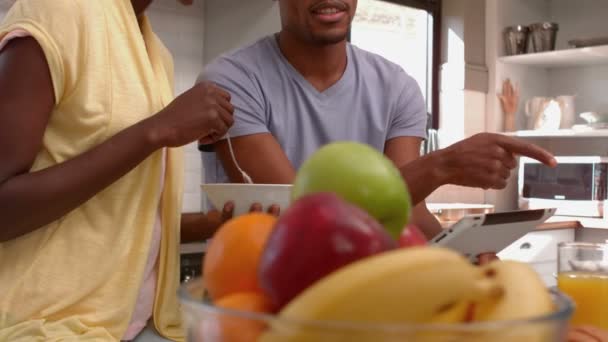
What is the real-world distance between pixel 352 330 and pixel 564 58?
3432mm

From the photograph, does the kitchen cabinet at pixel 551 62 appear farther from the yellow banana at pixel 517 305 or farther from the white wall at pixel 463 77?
the yellow banana at pixel 517 305

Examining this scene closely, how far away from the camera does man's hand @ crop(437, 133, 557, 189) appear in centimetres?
109

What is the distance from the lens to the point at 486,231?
1.06 metres

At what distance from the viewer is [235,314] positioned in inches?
11.9

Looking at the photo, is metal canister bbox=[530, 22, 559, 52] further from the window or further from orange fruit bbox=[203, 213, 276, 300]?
orange fruit bbox=[203, 213, 276, 300]

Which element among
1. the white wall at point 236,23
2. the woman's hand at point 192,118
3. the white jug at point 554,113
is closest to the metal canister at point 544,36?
the white jug at point 554,113

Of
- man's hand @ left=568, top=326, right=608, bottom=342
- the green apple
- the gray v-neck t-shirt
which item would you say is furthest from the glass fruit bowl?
the gray v-neck t-shirt

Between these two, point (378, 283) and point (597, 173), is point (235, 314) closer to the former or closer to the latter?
point (378, 283)

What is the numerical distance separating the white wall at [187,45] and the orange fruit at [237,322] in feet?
7.47

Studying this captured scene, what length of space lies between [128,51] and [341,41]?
51cm

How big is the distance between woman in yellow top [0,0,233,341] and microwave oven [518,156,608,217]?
8.03ft

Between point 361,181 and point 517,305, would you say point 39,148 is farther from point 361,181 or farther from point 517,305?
point 517,305

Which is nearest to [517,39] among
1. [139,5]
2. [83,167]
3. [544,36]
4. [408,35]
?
[544,36]

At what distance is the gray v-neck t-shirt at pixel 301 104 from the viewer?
136 centimetres
